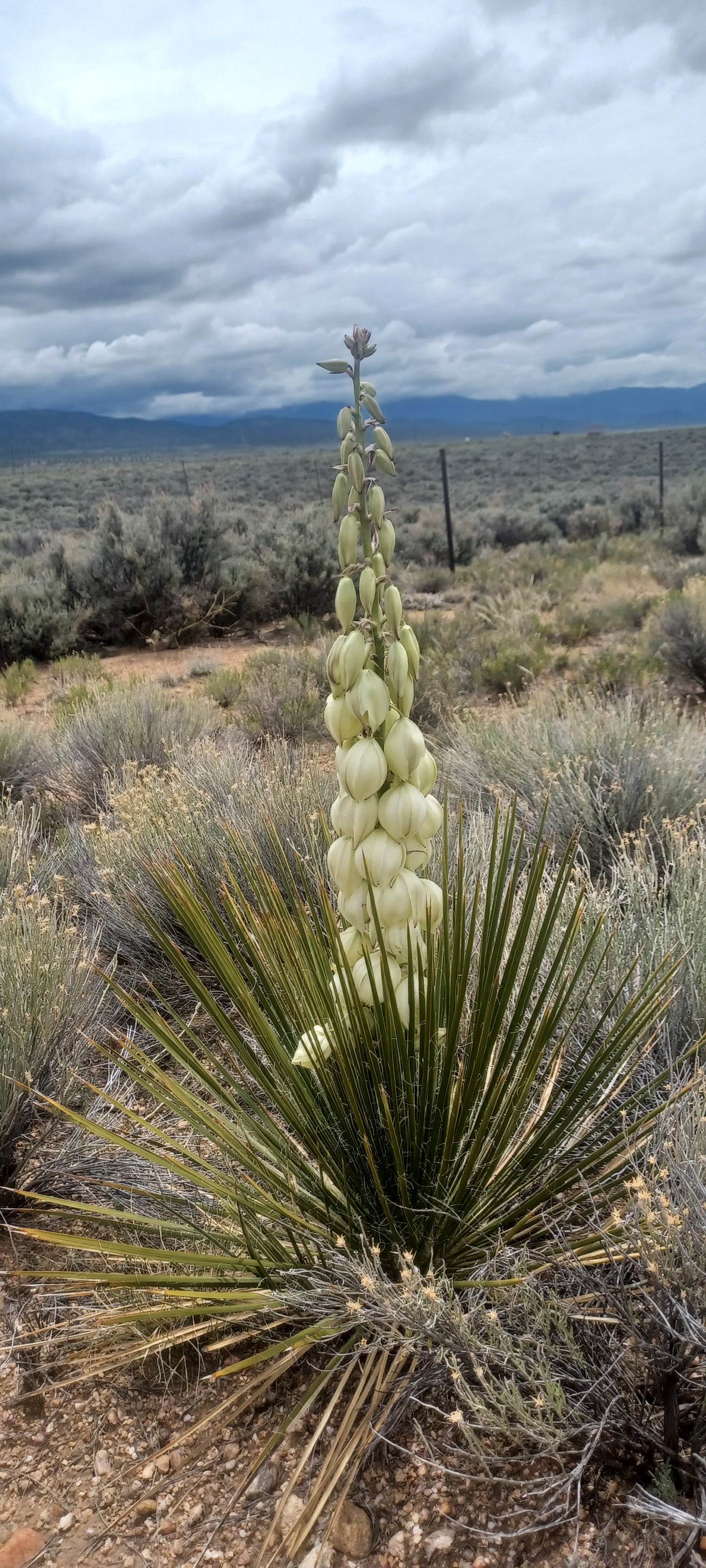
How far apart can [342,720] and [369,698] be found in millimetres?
72

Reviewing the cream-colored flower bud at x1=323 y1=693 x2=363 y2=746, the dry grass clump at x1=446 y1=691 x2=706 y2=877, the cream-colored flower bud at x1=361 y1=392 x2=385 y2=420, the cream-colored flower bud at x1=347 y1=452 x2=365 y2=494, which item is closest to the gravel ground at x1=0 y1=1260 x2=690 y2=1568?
the cream-colored flower bud at x1=323 y1=693 x2=363 y2=746

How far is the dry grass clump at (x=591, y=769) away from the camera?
405 cm

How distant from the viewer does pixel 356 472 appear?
140cm

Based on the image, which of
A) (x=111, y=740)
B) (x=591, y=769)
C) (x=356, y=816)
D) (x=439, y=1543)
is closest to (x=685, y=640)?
(x=591, y=769)

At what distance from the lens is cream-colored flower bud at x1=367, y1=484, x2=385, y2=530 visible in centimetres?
141

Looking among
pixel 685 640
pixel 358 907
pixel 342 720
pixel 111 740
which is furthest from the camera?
pixel 685 640

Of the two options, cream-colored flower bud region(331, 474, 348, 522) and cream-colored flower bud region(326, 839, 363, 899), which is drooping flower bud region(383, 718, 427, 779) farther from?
cream-colored flower bud region(331, 474, 348, 522)

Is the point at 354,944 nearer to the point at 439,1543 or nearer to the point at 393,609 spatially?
the point at 393,609

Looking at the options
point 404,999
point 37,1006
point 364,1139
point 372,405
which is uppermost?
point 372,405

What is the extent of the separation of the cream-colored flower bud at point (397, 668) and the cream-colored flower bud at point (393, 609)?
27 mm

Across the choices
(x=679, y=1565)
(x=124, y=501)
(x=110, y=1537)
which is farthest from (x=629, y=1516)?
(x=124, y=501)

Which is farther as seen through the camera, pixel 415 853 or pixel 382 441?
pixel 415 853

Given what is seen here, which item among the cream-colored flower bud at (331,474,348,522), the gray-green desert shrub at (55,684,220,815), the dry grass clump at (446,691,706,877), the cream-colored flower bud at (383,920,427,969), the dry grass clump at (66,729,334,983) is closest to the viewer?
the cream-colored flower bud at (331,474,348,522)

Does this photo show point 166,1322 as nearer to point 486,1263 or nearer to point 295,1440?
point 295,1440
